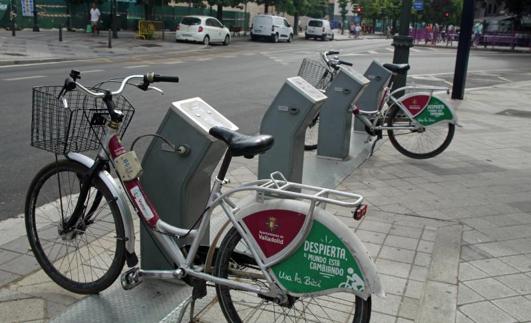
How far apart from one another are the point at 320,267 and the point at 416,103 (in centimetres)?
488

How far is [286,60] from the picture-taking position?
2284cm

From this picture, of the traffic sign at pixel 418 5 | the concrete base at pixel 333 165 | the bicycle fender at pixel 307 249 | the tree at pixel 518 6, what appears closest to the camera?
the bicycle fender at pixel 307 249

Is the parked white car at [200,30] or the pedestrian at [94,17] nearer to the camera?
the parked white car at [200,30]

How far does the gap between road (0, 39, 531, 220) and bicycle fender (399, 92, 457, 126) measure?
2.76 meters

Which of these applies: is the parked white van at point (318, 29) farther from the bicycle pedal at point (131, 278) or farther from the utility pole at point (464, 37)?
the bicycle pedal at point (131, 278)

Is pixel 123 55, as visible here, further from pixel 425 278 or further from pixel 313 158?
pixel 425 278

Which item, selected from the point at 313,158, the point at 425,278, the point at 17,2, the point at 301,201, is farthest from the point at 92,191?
the point at 17,2

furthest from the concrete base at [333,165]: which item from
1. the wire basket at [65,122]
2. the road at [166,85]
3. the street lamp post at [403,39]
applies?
the wire basket at [65,122]

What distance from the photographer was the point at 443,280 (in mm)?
3764

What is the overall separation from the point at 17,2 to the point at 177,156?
105 feet

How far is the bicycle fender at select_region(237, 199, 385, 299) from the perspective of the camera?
97.7 inches

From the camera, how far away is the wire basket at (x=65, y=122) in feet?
10.2

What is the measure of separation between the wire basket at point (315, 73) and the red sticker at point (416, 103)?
3.31ft


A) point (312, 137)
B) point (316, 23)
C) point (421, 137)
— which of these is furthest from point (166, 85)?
point (316, 23)
